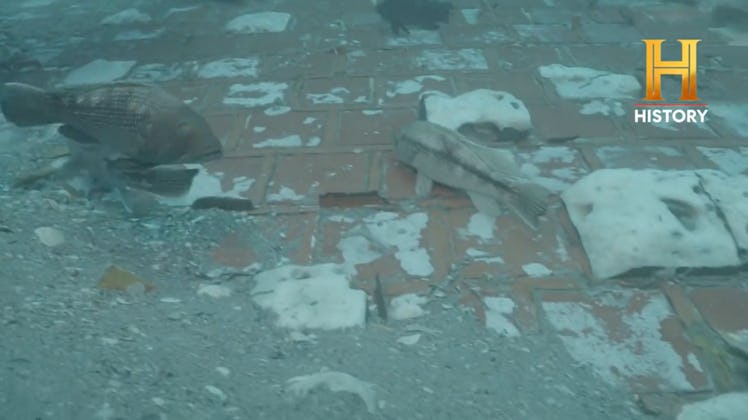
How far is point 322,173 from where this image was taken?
407 cm

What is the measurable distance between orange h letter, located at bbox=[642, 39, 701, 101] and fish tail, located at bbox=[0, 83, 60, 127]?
421 cm

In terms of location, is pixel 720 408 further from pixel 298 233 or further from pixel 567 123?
pixel 567 123

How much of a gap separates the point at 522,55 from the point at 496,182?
2.60m

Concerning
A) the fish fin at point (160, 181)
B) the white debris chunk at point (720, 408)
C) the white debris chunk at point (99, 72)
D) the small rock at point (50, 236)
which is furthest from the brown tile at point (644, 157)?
the white debris chunk at point (99, 72)

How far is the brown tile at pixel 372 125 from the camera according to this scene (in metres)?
4.43


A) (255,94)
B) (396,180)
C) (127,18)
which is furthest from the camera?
(127,18)

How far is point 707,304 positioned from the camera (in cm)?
303

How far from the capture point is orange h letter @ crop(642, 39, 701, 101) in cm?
496

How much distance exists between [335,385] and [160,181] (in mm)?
1966

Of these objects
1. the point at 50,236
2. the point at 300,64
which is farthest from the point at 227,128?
the point at 50,236

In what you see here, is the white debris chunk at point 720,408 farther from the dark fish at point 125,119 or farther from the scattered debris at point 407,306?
the dark fish at point 125,119

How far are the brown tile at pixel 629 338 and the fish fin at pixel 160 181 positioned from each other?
2.19 metres

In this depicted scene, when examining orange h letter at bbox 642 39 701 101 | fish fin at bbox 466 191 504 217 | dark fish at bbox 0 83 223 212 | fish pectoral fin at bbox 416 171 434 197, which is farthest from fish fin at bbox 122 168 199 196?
orange h letter at bbox 642 39 701 101

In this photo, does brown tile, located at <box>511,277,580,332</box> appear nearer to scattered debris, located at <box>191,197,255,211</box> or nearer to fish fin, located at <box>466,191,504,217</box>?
fish fin, located at <box>466,191,504,217</box>
